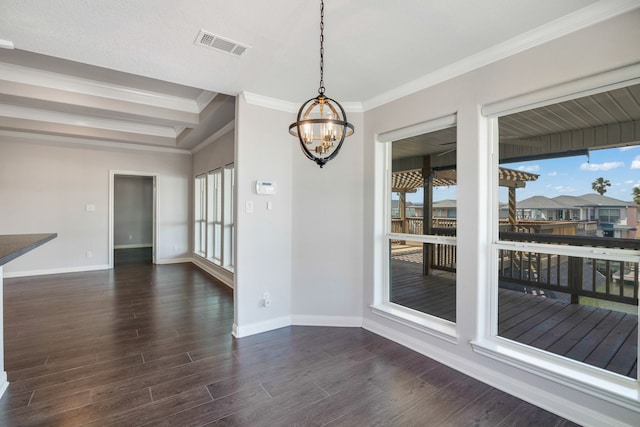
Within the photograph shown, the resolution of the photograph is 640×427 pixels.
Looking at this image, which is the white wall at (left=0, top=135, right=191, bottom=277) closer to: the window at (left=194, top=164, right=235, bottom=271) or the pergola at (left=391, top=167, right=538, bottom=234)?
the window at (left=194, top=164, right=235, bottom=271)

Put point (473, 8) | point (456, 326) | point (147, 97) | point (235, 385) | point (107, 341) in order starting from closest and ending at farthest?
point (473, 8)
point (235, 385)
point (456, 326)
point (107, 341)
point (147, 97)

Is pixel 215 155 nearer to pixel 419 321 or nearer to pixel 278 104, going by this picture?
pixel 278 104

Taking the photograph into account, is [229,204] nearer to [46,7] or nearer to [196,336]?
[196,336]

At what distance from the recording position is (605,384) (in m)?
1.91

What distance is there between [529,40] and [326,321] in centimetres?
325

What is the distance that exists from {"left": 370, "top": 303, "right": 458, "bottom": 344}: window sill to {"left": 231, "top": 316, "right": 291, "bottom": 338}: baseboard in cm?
106

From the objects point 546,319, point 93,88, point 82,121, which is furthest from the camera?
point 82,121

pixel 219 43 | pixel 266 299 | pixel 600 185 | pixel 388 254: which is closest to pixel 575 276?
pixel 600 185

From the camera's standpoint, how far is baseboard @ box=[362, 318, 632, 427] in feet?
6.36

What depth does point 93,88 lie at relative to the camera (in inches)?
161

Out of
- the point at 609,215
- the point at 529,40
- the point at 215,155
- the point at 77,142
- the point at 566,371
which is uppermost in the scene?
the point at 77,142

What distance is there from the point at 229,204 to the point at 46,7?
374 centimetres

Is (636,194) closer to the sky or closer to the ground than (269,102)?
closer to the ground

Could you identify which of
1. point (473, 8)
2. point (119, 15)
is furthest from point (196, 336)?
point (473, 8)
